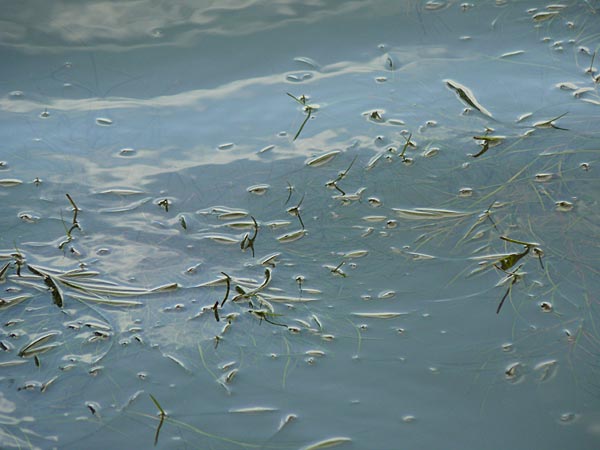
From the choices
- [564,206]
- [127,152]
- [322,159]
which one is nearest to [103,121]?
[127,152]

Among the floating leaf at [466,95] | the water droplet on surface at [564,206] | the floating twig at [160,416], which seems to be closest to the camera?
the floating twig at [160,416]

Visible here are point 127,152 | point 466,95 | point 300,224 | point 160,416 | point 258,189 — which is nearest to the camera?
point 160,416

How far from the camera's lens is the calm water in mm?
1918

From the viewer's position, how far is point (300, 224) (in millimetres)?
2336

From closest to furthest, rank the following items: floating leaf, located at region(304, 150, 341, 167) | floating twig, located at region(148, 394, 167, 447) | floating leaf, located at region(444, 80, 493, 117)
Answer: floating twig, located at region(148, 394, 167, 447)
floating leaf, located at region(304, 150, 341, 167)
floating leaf, located at region(444, 80, 493, 117)

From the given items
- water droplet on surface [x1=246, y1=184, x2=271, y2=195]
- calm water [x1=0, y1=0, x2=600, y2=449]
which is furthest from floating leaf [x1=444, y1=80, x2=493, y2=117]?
water droplet on surface [x1=246, y1=184, x2=271, y2=195]

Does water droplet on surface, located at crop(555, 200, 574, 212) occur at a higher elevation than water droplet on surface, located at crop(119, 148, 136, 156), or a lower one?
lower

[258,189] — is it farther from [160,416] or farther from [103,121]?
[160,416]

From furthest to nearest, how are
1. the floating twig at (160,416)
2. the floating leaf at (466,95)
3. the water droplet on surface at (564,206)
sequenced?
the floating leaf at (466,95) < the water droplet on surface at (564,206) < the floating twig at (160,416)

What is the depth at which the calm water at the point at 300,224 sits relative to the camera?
192cm

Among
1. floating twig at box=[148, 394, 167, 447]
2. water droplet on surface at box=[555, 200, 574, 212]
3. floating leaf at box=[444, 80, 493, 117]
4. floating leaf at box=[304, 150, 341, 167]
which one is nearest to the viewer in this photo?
floating twig at box=[148, 394, 167, 447]

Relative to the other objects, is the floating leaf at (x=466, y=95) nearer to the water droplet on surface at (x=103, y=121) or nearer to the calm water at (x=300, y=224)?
the calm water at (x=300, y=224)

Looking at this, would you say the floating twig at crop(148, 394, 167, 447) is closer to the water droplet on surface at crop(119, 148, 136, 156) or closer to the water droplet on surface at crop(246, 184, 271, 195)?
the water droplet on surface at crop(246, 184, 271, 195)

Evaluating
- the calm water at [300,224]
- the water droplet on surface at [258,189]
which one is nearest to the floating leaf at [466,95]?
the calm water at [300,224]
